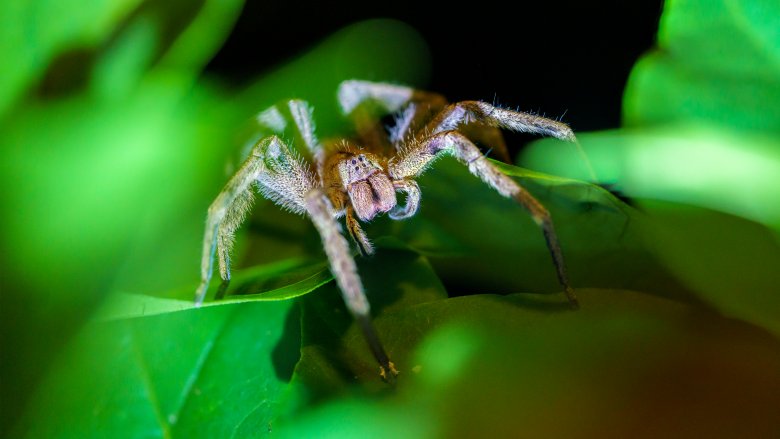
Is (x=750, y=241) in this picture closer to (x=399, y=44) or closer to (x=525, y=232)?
(x=525, y=232)

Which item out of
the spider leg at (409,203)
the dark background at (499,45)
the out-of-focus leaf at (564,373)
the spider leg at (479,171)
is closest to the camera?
the out-of-focus leaf at (564,373)

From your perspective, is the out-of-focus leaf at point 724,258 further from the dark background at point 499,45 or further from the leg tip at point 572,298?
the dark background at point 499,45

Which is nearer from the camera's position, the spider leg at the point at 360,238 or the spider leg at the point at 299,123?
the spider leg at the point at 360,238

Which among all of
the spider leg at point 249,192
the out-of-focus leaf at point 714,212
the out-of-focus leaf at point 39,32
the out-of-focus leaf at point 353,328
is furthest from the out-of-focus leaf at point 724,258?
the out-of-focus leaf at point 39,32

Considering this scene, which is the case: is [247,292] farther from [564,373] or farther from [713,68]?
[713,68]

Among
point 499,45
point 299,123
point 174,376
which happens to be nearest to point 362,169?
point 299,123

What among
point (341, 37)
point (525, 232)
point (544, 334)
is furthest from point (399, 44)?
point (544, 334)

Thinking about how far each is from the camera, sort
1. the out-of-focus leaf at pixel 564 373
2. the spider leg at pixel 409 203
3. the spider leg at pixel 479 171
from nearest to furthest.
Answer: the out-of-focus leaf at pixel 564 373, the spider leg at pixel 479 171, the spider leg at pixel 409 203

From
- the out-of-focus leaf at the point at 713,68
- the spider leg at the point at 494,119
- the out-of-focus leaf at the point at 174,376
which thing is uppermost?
the out-of-focus leaf at the point at 713,68
